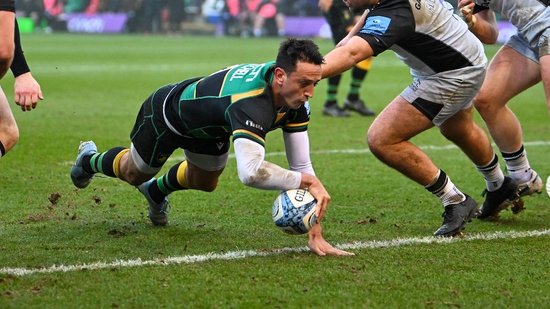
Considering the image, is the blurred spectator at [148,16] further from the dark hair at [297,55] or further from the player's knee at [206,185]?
the dark hair at [297,55]

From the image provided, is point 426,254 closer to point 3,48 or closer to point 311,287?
point 311,287

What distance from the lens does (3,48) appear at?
20.7 feet

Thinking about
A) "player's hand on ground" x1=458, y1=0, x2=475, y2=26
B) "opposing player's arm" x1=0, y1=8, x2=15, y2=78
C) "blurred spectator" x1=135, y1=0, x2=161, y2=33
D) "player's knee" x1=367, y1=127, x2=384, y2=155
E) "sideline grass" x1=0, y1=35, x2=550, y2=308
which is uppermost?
"player's hand on ground" x1=458, y1=0, x2=475, y2=26

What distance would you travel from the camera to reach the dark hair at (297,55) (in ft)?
19.1

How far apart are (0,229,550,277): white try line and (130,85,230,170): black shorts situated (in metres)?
0.80

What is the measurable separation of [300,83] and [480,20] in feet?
7.75

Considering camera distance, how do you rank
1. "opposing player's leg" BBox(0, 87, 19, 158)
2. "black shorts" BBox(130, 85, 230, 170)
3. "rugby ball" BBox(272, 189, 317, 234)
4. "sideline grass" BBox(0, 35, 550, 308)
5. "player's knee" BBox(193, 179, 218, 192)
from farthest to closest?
"player's knee" BBox(193, 179, 218, 192)
"opposing player's leg" BBox(0, 87, 19, 158)
"black shorts" BBox(130, 85, 230, 170)
"rugby ball" BBox(272, 189, 317, 234)
"sideline grass" BBox(0, 35, 550, 308)

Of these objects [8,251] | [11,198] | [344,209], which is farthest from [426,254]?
[11,198]

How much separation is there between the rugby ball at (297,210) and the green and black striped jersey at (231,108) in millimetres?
404

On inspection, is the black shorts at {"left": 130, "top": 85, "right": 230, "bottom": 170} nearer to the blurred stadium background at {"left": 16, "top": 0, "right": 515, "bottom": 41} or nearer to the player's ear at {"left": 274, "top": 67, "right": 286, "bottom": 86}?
the player's ear at {"left": 274, "top": 67, "right": 286, "bottom": 86}

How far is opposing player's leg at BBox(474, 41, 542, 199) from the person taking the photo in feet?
25.1

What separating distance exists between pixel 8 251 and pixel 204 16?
39851 mm

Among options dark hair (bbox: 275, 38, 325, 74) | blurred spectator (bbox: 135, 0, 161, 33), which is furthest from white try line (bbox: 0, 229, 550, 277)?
blurred spectator (bbox: 135, 0, 161, 33)

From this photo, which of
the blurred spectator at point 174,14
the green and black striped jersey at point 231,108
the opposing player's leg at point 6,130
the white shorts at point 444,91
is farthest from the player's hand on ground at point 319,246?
the blurred spectator at point 174,14
